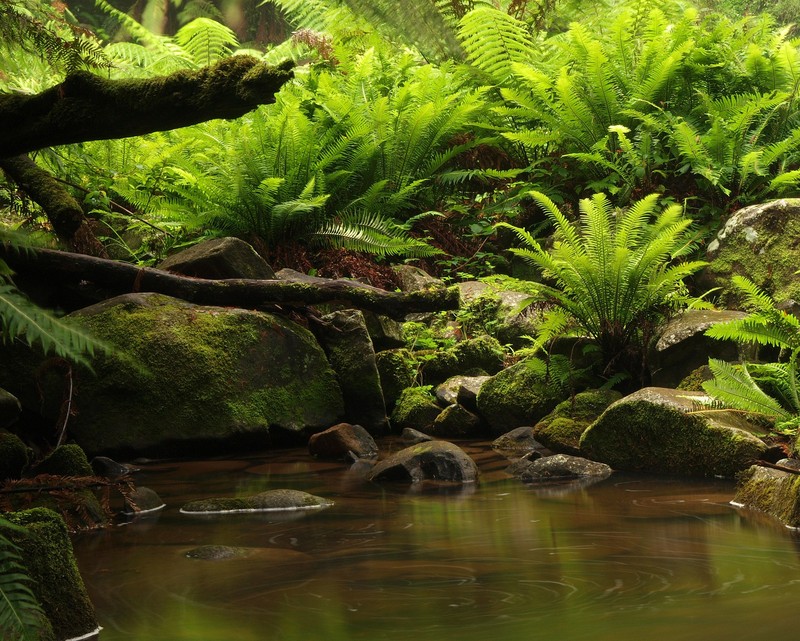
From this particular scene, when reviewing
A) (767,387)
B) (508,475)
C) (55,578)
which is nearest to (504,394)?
(508,475)

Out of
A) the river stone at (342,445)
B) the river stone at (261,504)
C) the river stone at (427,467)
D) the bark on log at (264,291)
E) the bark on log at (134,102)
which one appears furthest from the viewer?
the bark on log at (264,291)

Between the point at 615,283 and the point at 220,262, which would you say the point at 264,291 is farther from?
the point at 615,283

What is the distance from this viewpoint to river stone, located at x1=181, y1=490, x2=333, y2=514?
3.63 m

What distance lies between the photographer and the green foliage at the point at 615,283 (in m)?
5.25

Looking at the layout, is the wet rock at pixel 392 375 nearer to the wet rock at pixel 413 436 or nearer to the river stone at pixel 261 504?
the wet rock at pixel 413 436

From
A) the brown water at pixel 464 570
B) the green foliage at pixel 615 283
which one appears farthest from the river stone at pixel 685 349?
the brown water at pixel 464 570

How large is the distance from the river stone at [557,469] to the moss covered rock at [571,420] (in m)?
0.35

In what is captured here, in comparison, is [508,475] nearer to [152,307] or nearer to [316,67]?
[152,307]

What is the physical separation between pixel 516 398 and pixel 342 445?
1.24 metres

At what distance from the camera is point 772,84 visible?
7.54m

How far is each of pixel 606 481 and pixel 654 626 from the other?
216 centimetres

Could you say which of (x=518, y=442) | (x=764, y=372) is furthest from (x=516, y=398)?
(x=764, y=372)

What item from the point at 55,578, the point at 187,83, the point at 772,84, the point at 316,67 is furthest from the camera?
the point at 316,67

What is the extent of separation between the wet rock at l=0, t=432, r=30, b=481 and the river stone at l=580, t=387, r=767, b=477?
9.28 ft
